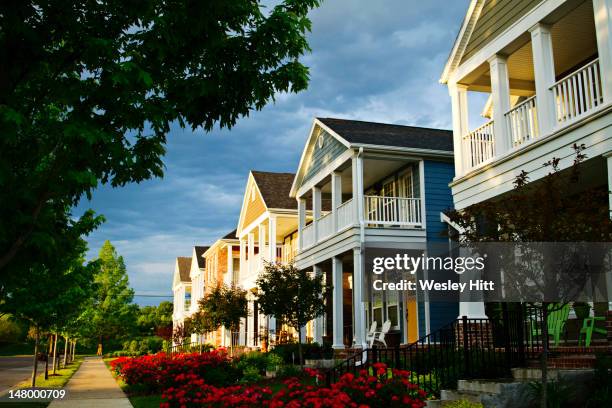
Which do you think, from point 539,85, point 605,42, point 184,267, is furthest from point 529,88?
point 184,267

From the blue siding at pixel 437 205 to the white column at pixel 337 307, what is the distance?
2.54m

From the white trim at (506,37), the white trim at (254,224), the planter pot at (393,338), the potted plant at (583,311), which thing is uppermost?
the white trim at (506,37)

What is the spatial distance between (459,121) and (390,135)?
23.1ft

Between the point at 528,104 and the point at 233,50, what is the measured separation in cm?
690

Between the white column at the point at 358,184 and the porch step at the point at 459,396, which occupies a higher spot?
the white column at the point at 358,184

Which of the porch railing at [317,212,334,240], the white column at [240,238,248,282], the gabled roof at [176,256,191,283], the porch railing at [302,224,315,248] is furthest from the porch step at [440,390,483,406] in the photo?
the gabled roof at [176,256,191,283]

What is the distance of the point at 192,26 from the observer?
7.45 metres

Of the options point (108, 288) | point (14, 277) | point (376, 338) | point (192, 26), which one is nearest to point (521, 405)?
point (192, 26)

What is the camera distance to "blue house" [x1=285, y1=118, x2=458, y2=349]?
19461 millimetres

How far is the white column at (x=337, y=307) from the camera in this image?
20.4 m

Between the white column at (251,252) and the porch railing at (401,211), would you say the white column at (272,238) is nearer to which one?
the white column at (251,252)

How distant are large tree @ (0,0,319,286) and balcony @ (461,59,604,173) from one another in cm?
538

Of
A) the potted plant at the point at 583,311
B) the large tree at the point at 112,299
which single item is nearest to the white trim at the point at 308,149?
the potted plant at the point at 583,311

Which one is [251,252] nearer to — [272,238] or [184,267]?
[272,238]
